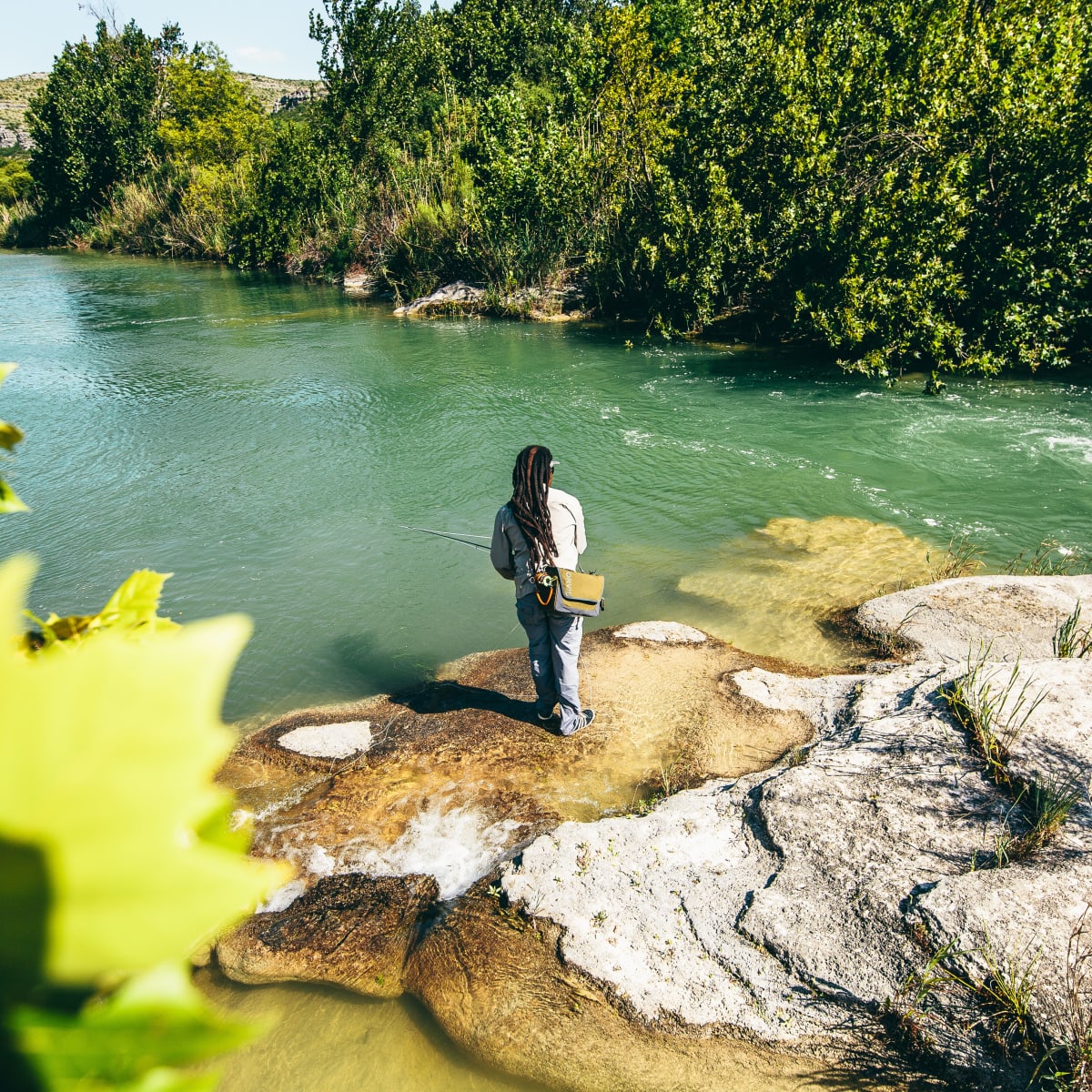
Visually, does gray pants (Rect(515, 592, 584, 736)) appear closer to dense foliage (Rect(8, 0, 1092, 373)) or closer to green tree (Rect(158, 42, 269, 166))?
dense foliage (Rect(8, 0, 1092, 373))

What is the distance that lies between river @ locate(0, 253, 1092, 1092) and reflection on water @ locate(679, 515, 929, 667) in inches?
1.3

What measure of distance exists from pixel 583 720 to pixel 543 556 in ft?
4.15

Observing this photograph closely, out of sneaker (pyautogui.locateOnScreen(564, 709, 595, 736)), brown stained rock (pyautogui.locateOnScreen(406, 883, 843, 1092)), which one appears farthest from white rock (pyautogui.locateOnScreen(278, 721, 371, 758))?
brown stained rock (pyautogui.locateOnScreen(406, 883, 843, 1092))

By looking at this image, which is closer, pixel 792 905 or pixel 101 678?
pixel 101 678

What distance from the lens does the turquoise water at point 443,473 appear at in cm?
739

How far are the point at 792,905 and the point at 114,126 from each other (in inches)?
2110

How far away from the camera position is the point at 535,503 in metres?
4.70

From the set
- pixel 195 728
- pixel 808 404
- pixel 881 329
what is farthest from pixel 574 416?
pixel 195 728

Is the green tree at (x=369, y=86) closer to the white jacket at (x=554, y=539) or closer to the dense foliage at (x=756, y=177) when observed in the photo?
the dense foliage at (x=756, y=177)

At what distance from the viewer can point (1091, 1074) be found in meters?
2.59

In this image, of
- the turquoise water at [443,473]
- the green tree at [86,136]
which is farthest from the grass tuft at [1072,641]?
the green tree at [86,136]

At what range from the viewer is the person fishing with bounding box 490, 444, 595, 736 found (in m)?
4.69

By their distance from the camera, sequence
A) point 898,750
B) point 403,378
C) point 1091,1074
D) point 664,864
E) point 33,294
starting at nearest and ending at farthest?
1. point 1091,1074
2. point 664,864
3. point 898,750
4. point 403,378
5. point 33,294

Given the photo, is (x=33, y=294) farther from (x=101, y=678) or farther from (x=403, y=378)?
(x=101, y=678)
